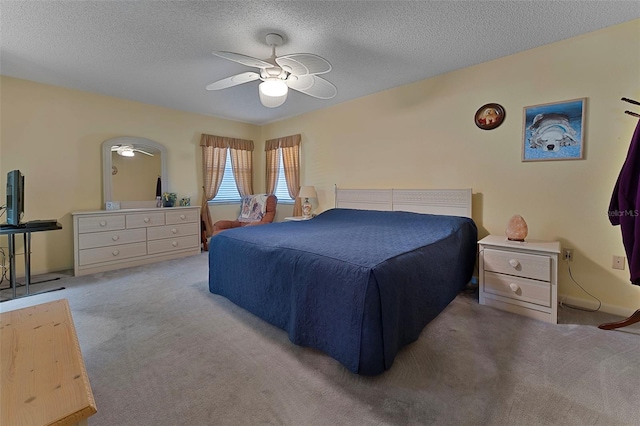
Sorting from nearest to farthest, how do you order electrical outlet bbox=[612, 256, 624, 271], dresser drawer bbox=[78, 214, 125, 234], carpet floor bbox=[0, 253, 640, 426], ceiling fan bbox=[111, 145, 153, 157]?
carpet floor bbox=[0, 253, 640, 426] → electrical outlet bbox=[612, 256, 624, 271] → dresser drawer bbox=[78, 214, 125, 234] → ceiling fan bbox=[111, 145, 153, 157]

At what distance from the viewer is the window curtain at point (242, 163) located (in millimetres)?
5465

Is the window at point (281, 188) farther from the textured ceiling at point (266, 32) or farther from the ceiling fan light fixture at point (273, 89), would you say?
the ceiling fan light fixture at point (273, 89)

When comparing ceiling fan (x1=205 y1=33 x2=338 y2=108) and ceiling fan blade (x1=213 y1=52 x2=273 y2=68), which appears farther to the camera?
ceiling fan (x1=205 y1=33 x2=338 y2=108)

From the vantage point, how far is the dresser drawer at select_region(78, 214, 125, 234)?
355 centimetres

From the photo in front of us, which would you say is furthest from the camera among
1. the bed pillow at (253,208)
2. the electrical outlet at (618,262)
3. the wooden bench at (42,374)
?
the bed pillow at (253,208)

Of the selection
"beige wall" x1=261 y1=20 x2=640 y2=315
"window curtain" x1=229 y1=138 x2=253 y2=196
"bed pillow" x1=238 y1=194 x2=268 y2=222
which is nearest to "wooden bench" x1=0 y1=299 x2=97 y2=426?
"beige wall" x1=261 y1=20 x2=640 y2=315

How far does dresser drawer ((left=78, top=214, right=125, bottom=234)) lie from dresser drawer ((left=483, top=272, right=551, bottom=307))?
4455 mm

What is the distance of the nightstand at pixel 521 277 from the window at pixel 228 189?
440 cm

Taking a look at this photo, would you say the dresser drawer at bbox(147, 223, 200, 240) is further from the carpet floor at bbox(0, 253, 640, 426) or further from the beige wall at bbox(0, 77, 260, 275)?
the carpet floor at bbox(0, 253, 640, 426)

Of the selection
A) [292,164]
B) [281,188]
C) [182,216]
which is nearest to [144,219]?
[182,216]

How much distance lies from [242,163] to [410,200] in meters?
3.47

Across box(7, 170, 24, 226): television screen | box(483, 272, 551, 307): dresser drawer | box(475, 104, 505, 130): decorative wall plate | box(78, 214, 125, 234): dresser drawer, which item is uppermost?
box(475, 104, 505, 130): decorative wall plate

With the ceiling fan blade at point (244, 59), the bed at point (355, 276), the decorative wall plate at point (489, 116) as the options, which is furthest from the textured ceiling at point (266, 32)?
the bed at point (355, 276)

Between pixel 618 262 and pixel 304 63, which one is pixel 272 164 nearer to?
pixel 304 63
